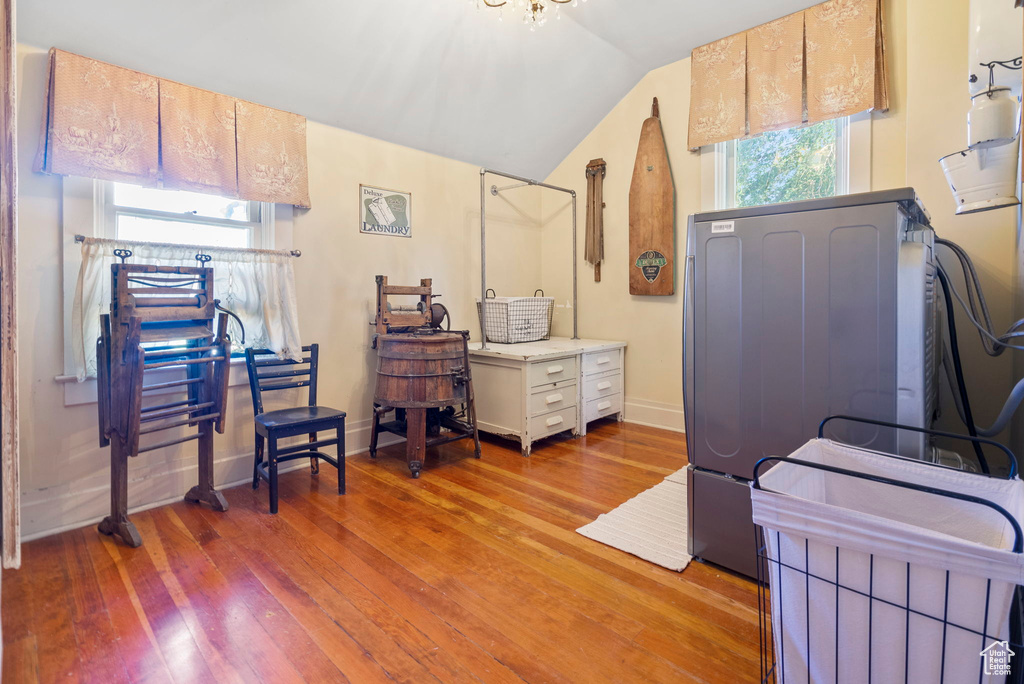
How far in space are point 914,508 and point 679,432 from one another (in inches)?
103

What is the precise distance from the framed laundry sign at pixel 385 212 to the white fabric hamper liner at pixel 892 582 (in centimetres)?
297

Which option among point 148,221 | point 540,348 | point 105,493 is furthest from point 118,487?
point 540,348

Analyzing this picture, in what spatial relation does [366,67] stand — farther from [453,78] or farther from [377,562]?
[377,562]

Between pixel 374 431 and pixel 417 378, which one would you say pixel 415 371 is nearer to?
pixel 417 378

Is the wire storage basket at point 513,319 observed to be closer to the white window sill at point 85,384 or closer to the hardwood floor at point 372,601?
the hardwood floor at point 372,601

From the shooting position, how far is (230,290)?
273 centimetres

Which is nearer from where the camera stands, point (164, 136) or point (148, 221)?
point (164, 136)

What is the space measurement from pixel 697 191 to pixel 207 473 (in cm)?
360

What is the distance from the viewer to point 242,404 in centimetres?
288

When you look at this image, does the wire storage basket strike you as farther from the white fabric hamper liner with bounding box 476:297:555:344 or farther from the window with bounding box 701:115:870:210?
the window with bounding box 701:115:870:210

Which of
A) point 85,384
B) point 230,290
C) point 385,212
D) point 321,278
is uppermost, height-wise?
point 385,212

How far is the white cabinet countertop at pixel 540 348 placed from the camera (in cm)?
333

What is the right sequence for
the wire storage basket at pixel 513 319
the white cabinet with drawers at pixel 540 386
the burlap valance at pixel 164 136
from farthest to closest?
the wire storage basket at pixel 513 319, the white cabinet with drawers at pixel 540 386, the burlap valance at pixel 164 136

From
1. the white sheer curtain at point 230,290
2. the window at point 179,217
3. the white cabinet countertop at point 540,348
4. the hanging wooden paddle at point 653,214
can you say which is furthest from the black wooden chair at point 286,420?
the hanging wooden paddle at point 653,214
